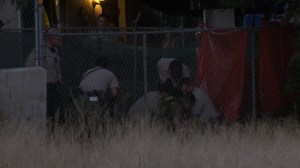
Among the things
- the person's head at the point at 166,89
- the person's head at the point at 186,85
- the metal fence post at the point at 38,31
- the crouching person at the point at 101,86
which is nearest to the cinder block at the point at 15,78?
the metal fence post at the point at 38,31

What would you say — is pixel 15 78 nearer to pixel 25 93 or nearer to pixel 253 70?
pixel 25 93

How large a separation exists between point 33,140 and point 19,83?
5.15 ft

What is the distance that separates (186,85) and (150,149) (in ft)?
9.85

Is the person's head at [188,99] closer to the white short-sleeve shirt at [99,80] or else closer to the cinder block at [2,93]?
the white short-sleeve shirt at [99,80]

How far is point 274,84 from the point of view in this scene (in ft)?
42.4

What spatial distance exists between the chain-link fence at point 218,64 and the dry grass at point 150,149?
5.73 ft

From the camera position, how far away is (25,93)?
11141mm

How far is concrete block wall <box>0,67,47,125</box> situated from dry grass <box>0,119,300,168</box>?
51 cm

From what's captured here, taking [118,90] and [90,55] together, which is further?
[90,55]

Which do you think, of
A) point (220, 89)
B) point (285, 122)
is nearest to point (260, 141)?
point (285, 122)

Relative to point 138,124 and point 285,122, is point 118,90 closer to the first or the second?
point 138,124

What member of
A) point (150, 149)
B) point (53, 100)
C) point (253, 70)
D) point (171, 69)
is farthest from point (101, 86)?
point (150, 149)

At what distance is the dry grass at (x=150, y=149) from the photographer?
8906mm

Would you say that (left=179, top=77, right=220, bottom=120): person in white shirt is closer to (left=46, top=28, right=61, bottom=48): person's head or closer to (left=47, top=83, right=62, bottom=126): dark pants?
(left=47, top=83, right=62, bottom=126): dark pants
